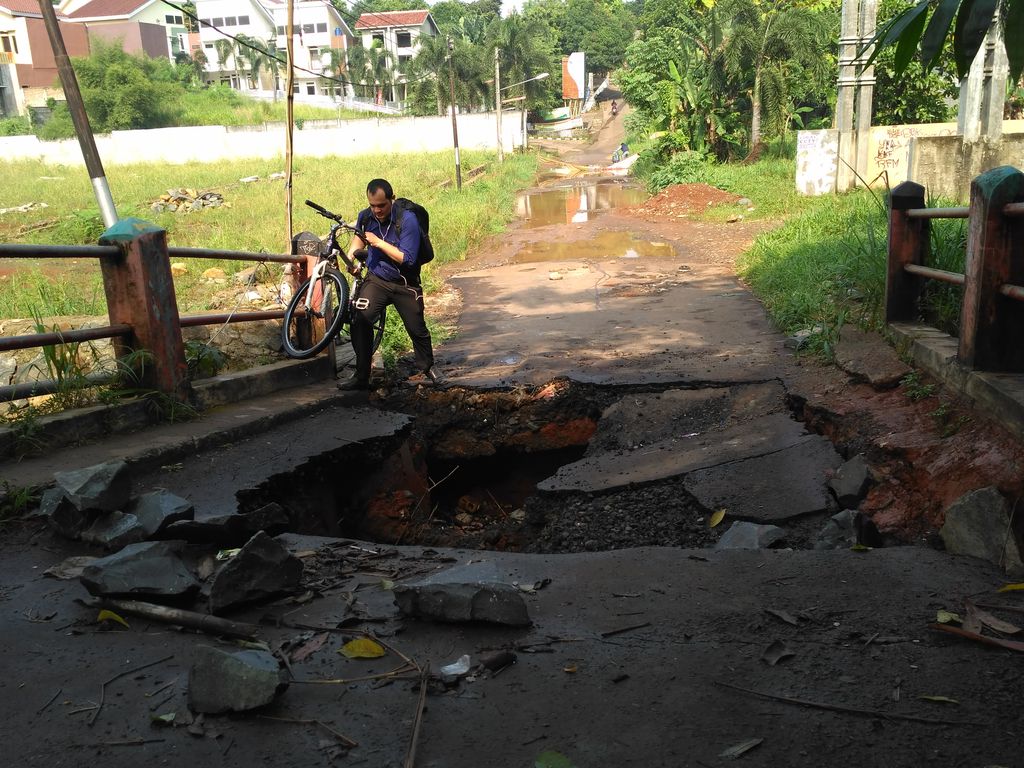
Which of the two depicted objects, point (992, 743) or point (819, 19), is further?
point (819, 19)

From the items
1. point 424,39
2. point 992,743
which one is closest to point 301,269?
point 992,743

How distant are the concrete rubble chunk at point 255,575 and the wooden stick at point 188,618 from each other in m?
0.08

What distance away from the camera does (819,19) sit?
24.8 m

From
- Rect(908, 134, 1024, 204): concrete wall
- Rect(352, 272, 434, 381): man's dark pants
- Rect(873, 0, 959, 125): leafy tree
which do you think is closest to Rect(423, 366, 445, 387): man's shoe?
Rect(352, 272, 434, 381): man's dark pants

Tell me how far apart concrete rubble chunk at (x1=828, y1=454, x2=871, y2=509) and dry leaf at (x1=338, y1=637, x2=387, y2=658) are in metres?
2.25

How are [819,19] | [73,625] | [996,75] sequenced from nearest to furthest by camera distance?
[73,625], [996,75], [819,19]

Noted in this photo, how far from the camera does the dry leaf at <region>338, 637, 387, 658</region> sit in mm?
2379

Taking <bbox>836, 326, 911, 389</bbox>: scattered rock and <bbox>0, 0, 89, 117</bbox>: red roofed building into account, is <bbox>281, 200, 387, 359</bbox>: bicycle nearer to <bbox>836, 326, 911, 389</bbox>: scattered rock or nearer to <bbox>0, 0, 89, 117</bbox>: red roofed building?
<bbox>836, 326, 911, 389</bbox>: scattered rock

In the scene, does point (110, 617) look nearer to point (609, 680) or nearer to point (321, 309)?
point (609, 680)

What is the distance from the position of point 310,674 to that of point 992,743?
1.67 metres

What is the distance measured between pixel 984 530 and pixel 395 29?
71466 millimetres

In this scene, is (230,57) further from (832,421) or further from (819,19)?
(832,421)

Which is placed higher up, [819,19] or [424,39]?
[424,39]

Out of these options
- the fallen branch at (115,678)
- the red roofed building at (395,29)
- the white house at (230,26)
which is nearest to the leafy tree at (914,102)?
the fallen branch at (115,678)
